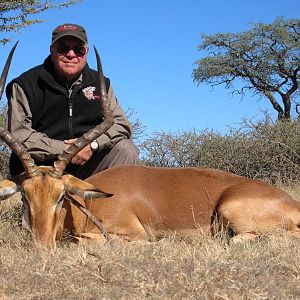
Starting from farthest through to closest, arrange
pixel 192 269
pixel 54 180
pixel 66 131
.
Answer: pixel 66 131
pixel 54 180
pixel 192 269

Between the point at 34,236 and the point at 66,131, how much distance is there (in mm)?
1830

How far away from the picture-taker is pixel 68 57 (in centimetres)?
582

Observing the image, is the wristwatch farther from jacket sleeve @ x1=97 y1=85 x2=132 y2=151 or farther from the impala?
the impala

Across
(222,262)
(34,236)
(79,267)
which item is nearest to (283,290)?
(222,262)

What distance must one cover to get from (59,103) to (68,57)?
48 centimetres

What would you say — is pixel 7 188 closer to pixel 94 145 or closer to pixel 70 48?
pixel 94 145

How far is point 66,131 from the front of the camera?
5.90 m

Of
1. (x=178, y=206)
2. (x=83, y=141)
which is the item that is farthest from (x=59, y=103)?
(x=178, y=206)

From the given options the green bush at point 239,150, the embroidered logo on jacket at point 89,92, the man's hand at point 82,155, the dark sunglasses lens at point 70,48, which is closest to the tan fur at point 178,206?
the man's hand at point 82,155

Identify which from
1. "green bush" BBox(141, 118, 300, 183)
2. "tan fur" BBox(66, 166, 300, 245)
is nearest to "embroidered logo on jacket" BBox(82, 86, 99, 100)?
"tan fur" BBox(66, 166, 300, 245)

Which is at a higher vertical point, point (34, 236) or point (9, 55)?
A: point (9, 55)

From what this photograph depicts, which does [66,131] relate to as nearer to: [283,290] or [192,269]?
[192,269]

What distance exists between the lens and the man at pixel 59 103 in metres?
5.68

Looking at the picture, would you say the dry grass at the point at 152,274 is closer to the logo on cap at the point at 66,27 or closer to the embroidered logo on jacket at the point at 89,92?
the embroidered logo on jacket at the point at 89,92
